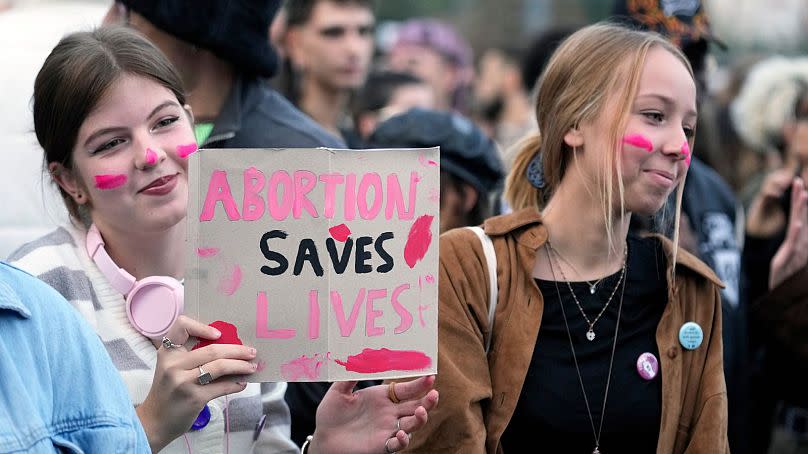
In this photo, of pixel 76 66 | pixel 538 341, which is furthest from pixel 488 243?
pixel 76 66

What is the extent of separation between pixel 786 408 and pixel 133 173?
3284 mm

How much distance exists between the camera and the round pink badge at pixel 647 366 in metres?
3.05

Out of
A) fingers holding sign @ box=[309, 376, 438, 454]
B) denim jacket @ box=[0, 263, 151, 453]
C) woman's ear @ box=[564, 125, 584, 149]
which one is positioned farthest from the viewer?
woman's ear @ box=[564, 125, 584, 149]

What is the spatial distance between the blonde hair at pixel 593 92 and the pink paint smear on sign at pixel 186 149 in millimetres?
977

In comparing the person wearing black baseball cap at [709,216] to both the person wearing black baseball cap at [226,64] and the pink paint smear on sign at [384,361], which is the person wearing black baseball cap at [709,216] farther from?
the pink paint smear on sign at [384,361]

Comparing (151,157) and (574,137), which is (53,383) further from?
(574,137)

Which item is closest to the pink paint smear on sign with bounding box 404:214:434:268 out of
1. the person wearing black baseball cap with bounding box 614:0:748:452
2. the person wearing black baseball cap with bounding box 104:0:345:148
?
the person wearing black baseball cap with bounding box 104:0:345:148

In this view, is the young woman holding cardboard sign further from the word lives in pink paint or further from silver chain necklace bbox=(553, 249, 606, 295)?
silver chain necklace bbox=(553, 249, 606, 295)

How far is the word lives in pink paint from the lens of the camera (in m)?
2.67

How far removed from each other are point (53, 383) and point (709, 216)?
3.65m

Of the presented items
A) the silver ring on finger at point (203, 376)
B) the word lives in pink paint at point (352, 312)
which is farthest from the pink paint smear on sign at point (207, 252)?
the silver ring on finger at point (203, 376)

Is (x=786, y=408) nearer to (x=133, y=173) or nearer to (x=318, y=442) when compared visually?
(x=318, y=442)

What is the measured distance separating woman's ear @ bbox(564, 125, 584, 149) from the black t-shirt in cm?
37

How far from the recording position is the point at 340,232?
2.71 metres
